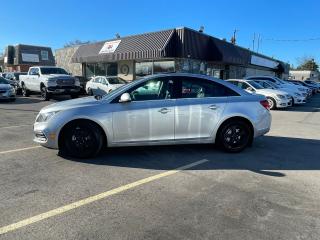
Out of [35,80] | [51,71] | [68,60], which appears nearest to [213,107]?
[51,71]

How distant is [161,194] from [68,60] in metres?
32.3

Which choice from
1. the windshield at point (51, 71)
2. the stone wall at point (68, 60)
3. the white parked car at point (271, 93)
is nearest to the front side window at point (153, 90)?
the white parked car at point (271, 93)

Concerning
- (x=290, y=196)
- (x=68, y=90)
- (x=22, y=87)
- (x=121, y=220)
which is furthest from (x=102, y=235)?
(x=22, y=87)

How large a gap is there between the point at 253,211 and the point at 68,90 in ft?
53.4

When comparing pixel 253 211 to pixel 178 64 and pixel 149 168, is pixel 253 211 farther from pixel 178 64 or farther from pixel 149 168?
pixel 178 64

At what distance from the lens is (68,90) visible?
18562mm

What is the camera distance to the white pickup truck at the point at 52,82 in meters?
18.2

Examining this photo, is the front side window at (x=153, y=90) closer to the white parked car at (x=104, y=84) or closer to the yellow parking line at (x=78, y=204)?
the yellow parking line at (x=78, y=204)

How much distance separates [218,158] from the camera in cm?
620

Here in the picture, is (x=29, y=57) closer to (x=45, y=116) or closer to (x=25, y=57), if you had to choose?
(x=25, y=57)

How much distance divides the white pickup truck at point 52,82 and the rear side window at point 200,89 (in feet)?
44.4

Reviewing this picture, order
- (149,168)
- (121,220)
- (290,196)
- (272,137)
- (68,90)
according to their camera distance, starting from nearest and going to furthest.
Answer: (121,220) < (290,196) < (149,168) < (272,137) < (68,90)

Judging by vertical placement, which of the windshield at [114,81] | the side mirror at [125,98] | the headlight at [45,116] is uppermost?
the windshield at [114,81]

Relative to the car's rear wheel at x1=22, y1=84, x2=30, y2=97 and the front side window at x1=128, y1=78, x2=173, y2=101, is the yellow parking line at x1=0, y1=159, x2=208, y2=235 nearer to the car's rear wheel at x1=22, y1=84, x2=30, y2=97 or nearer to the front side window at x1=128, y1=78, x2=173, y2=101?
the front side window at x1=128, y1=78, x2=173, y2=101
